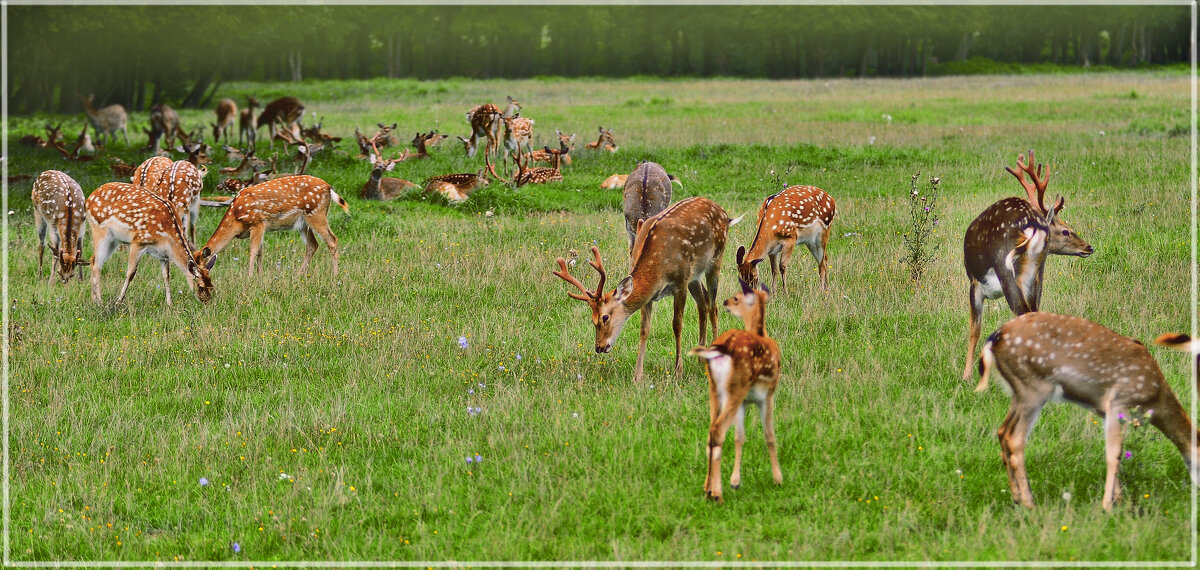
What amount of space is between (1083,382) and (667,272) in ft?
9.91

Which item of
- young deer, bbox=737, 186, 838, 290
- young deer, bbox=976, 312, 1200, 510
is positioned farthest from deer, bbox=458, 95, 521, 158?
young deer, bbox=976, 312, 1200, 510

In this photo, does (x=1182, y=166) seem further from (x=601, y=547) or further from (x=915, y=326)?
(x=601, y=547)

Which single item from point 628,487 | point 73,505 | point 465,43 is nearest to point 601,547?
point 628,487

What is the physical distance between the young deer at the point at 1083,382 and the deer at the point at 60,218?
29.3ft

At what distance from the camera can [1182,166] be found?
14.7 metres

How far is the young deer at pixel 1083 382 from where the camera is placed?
482 centimetres

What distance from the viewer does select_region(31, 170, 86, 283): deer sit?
10406 mm

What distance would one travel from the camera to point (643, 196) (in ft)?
33.6

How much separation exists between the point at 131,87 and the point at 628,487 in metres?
34.7

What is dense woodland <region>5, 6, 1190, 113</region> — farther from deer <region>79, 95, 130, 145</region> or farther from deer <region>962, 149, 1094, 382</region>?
deer <region>962, 149, 1094, 382</region>

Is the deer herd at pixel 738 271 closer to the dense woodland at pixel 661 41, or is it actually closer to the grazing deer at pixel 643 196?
the grazing deer at pixel 643 196

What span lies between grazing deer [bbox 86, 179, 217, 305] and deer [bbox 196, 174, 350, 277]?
23.0 inches

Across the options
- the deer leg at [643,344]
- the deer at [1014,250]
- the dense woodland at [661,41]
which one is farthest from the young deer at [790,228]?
the dense woodland at [661,41]

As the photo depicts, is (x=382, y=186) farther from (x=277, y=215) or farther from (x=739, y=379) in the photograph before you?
(x=739, y=379)
